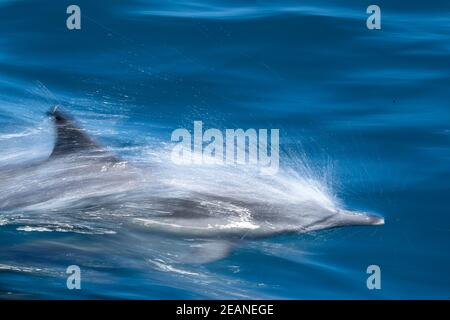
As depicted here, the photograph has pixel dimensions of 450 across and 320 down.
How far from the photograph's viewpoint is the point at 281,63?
53.0 feet

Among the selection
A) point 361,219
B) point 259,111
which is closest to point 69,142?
point 259,111

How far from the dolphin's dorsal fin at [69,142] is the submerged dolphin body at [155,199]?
0.04 ft

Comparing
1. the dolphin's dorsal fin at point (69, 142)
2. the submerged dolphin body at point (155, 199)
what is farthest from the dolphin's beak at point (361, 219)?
the dolphin's dorsal fin at point (69, 142)

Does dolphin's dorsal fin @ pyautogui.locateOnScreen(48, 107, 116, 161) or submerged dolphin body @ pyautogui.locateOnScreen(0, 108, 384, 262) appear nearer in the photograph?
submerged dolphin body @ pyautogui.locateOnScreen(0, 108, 384, 262)

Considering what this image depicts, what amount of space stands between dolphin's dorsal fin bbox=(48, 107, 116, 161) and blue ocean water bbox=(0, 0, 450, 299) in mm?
469

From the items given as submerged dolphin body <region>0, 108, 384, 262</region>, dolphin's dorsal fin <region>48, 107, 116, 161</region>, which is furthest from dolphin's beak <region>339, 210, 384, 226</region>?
dolphin's dorsal fin <region>48, 107, 116, 161</region>

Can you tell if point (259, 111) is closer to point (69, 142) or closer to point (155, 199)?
point (69, 142)

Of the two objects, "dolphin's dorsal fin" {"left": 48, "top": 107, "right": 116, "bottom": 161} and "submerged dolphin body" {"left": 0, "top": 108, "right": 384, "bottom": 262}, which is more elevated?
"dolphin's dorsal fin" {"left": 48, "top": 107, "right": 116, "bottom": 161}

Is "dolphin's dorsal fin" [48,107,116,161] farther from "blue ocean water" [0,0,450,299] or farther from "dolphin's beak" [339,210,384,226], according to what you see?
"dolphin's beak" [339,210,384,226]

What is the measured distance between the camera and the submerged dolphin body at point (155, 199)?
11.5 m

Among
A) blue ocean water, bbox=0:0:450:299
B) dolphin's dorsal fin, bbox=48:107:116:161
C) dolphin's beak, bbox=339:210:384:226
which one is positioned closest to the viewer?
blue ocean water, bbox=0:0:450:299

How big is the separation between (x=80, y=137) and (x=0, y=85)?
3434mm

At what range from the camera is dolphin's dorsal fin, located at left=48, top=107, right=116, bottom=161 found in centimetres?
1258
